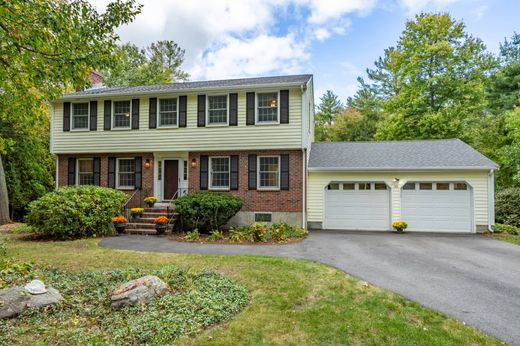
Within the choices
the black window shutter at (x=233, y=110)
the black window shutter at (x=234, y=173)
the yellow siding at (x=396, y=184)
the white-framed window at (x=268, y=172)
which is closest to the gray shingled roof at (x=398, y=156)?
the yellow siding at (x=396, y=184)

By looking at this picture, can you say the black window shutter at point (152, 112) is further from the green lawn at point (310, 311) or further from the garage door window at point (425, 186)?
the garage door window at point (425, 186)

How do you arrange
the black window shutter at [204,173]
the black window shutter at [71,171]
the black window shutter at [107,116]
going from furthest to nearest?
the black window shutter at [71,171] → the black window shutter at [107,116] → the black window shutter at [204,173]

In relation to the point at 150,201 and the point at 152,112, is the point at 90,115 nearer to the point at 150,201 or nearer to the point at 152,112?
the point at 152,112

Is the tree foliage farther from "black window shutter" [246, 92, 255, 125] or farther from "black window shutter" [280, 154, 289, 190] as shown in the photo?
"black window shutter" [280, 154, 289, 190]

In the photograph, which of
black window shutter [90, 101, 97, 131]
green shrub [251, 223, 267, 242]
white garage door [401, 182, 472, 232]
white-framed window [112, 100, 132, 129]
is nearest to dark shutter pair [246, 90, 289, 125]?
green shrub [251, 223, 267, 242]

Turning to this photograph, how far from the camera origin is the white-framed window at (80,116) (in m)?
13.7

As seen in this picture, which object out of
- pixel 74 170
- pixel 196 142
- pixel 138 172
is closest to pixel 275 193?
pixel 196 142

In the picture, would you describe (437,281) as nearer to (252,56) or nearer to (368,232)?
(368,232)

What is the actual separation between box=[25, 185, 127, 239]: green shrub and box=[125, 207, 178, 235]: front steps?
2.69ft

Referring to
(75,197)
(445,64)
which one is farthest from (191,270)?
(445,64)

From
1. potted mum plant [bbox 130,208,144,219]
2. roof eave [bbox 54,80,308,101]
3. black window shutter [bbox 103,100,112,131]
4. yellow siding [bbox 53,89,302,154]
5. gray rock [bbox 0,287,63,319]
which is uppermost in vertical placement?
roof eave [bbox 54,80,308,101]

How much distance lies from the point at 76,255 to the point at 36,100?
372 cm

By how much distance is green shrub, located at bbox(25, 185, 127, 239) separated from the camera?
953cm

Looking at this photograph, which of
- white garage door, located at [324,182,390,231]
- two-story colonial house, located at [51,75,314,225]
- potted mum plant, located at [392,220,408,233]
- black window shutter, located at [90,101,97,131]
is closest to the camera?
potted mum plant, located at [392,220,408,233]
